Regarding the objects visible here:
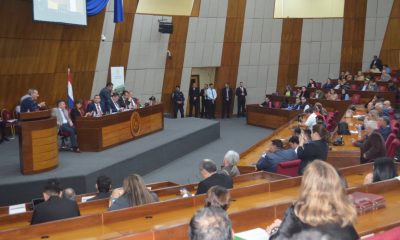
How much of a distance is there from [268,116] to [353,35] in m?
6.06

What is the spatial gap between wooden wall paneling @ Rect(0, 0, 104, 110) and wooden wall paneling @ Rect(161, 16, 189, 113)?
9.48 ft

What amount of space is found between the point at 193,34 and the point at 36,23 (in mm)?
5806

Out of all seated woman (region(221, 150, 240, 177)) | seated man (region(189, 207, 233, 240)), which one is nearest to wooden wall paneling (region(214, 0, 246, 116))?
seated woman (region(221, 150, 240, 177))

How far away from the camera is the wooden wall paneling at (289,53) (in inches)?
710

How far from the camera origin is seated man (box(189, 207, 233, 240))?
239 cm

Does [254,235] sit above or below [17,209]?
above

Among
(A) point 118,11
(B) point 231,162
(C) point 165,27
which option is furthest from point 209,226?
(C) point 165,27

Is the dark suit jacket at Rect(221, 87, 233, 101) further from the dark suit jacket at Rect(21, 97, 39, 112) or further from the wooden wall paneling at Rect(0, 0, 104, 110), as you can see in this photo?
the dark suit jacket at Rect(21, 97, 39, 112)

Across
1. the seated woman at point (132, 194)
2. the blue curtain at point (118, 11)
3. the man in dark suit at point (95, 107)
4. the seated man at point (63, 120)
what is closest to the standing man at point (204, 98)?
the blue curtain at point (118, 11)

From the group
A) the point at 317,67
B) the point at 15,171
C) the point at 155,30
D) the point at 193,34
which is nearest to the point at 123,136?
the point at 15,171

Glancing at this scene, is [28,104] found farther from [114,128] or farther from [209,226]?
[209,226]

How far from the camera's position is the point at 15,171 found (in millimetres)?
7730

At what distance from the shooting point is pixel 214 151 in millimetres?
11555

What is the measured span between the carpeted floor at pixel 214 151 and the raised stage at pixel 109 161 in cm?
20
